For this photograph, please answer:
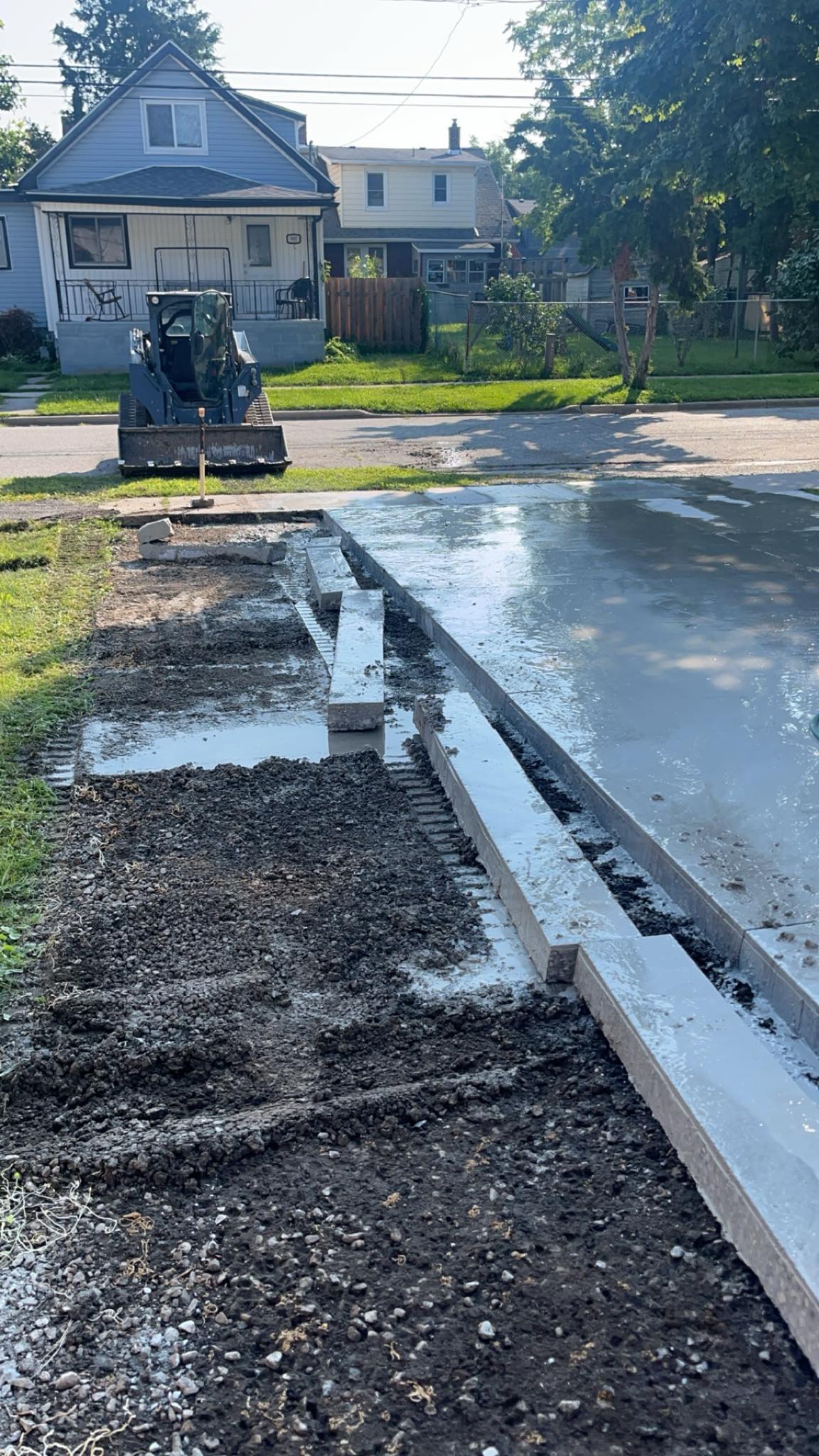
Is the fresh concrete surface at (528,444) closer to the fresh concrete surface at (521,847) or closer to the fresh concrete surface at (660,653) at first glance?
the fresh concrete surface at (660,653)

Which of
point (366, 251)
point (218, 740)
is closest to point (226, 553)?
point (218, 740)

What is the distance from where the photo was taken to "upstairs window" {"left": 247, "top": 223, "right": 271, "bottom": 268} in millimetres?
28516

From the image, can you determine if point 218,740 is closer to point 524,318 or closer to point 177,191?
point 524,318

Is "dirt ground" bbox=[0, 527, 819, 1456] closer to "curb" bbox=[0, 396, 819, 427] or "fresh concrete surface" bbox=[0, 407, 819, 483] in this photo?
"fresh concrete surface" bbox=[0, 407, 819, 483]

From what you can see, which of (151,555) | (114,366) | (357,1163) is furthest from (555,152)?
(357,1163)

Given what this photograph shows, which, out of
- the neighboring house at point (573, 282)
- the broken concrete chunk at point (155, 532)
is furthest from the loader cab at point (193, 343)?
the neighboring house at point (573, 282)

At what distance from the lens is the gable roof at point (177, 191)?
26.0 meters

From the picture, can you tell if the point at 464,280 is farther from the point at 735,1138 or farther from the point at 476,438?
the point at 735,1138

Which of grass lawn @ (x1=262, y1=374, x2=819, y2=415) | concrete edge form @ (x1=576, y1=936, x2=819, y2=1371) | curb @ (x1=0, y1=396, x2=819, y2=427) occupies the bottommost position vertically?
concrete edge form @ (x1=576, y1=936, x2=819, y2=1371)

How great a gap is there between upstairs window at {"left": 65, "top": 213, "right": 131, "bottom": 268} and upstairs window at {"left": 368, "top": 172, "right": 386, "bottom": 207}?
16.5 metres

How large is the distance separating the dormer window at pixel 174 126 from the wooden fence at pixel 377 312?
16.0ft

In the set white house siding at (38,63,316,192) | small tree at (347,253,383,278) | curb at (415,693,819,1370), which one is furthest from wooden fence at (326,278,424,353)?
curb at (415,693,819,1370)

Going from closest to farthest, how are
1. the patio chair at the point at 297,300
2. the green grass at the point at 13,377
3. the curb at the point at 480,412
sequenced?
the curb at the point at 480,412
the green grass at the point at 13,377
the patio chair at the point at 297,300

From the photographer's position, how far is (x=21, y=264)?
30469 mm
